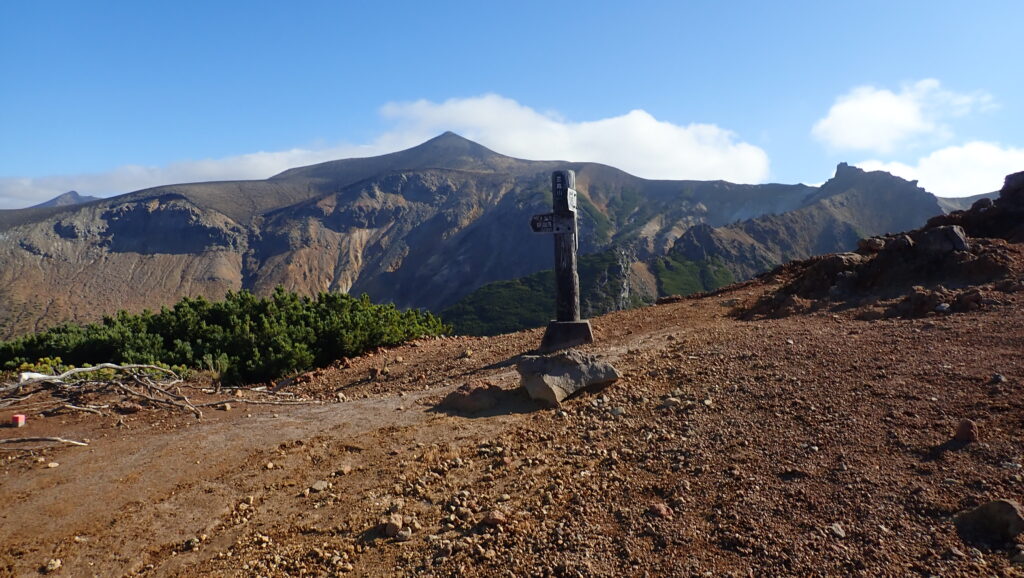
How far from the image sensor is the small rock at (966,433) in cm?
385

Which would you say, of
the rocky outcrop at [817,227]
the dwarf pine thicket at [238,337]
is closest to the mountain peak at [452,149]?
the rocky outcrop at [817,227]

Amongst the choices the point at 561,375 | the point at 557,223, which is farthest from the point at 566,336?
the point at 561,375

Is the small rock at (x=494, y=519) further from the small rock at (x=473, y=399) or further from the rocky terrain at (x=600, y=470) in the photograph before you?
the small rock at (x=473, y=399)

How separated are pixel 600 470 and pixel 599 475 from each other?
8cm

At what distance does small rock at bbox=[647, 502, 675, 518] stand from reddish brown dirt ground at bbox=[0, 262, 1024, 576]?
0.01 meters

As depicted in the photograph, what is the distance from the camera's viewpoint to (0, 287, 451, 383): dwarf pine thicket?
9641 mm

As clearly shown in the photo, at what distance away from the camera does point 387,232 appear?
12006 centimetres

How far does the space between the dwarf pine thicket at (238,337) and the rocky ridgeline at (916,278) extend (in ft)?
20.5

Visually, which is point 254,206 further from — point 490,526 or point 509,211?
point 490,526

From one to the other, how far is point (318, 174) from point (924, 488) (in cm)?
16182

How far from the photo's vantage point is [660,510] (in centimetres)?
356

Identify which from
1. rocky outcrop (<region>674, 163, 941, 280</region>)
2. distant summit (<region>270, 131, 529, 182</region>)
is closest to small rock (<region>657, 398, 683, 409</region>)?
rocky outcrop (<region>674, 163, 941, 280</region>)

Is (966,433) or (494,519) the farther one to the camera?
(966,433)

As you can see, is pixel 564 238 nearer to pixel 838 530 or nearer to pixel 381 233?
pixel 838 530
